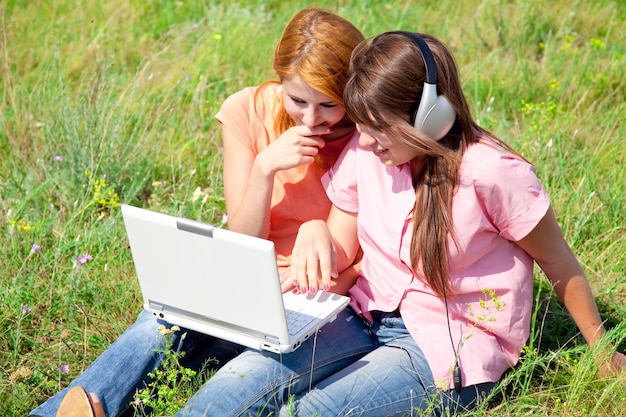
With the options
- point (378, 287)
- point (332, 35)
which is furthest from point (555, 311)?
point (332, 35)

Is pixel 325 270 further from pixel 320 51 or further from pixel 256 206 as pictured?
pixel 320 51

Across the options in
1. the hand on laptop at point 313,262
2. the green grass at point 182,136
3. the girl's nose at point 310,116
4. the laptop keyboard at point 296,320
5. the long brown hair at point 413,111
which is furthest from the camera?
the green grass at point 182,136

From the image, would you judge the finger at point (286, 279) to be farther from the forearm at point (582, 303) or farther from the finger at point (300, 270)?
the forearm at point (582, 303)

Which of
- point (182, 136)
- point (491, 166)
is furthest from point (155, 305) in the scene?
point (182, 136)

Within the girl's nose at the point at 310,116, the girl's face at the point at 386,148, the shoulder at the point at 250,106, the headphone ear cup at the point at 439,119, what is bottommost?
the shoulder at the point at 250,106

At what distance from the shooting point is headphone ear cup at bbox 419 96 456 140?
90.9 inches

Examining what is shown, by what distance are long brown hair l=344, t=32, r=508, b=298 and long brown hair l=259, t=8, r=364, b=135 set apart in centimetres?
14

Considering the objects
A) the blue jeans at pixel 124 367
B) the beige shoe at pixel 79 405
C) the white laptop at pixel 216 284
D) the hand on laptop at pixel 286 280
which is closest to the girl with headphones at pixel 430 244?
the hand on laptop at pixel 286 280

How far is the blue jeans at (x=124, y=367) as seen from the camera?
255 centimetres

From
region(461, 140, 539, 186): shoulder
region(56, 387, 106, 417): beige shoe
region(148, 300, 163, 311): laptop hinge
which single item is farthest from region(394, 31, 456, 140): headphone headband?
region(56, 387, 106, 417): beige shoe

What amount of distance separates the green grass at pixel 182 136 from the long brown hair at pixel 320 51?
942mm

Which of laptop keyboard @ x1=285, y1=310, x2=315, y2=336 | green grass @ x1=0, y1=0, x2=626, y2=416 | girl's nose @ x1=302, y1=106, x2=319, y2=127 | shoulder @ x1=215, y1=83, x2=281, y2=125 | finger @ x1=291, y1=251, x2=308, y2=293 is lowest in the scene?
green grass @ x1=0, y1=0, x2=626, y2=416

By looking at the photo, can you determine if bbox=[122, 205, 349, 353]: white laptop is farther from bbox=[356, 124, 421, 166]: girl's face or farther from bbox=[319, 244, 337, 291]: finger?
bbox=[356, 124, 421, 166]: girl's face

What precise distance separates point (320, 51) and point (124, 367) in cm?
119
